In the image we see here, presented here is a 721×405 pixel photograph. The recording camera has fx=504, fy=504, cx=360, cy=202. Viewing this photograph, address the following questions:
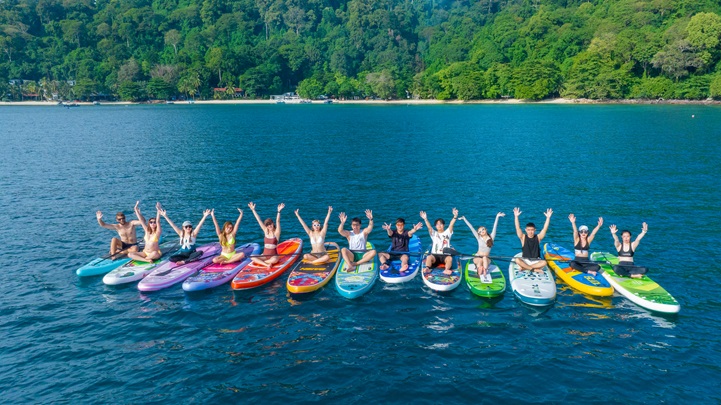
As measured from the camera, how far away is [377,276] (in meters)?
23.6

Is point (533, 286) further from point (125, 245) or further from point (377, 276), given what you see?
point (125, 245)

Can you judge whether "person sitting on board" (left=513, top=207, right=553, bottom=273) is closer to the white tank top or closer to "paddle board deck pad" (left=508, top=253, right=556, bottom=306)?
"paddle board deck pad" (left=508, top=253, right=556, bottom=306)

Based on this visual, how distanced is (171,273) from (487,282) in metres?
14.5

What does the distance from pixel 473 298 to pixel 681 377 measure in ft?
25.9

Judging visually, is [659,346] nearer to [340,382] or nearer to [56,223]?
[340,382]

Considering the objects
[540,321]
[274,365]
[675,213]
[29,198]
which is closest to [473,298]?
[540,321]

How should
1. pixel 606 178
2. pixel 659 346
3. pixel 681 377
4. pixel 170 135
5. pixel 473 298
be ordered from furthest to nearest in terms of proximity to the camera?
1. pixel 170 135
2. pixel 606 178
3. pixel 473 298
4. pixel 659 346
5. pixel 681 377

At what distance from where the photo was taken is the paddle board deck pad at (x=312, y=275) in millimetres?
21938

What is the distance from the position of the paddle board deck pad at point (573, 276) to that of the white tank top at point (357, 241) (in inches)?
357

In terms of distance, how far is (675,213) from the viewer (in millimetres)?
34031

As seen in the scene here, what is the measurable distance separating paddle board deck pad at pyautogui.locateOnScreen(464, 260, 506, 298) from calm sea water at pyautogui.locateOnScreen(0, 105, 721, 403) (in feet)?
1.63

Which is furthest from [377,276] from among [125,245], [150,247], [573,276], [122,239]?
[122,239]

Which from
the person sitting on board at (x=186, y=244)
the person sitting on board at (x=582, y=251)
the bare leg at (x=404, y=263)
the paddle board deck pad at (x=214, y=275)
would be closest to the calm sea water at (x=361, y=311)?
the paddle board deck pad at (x=214, y=275)

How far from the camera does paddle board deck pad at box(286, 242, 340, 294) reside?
864 inches
